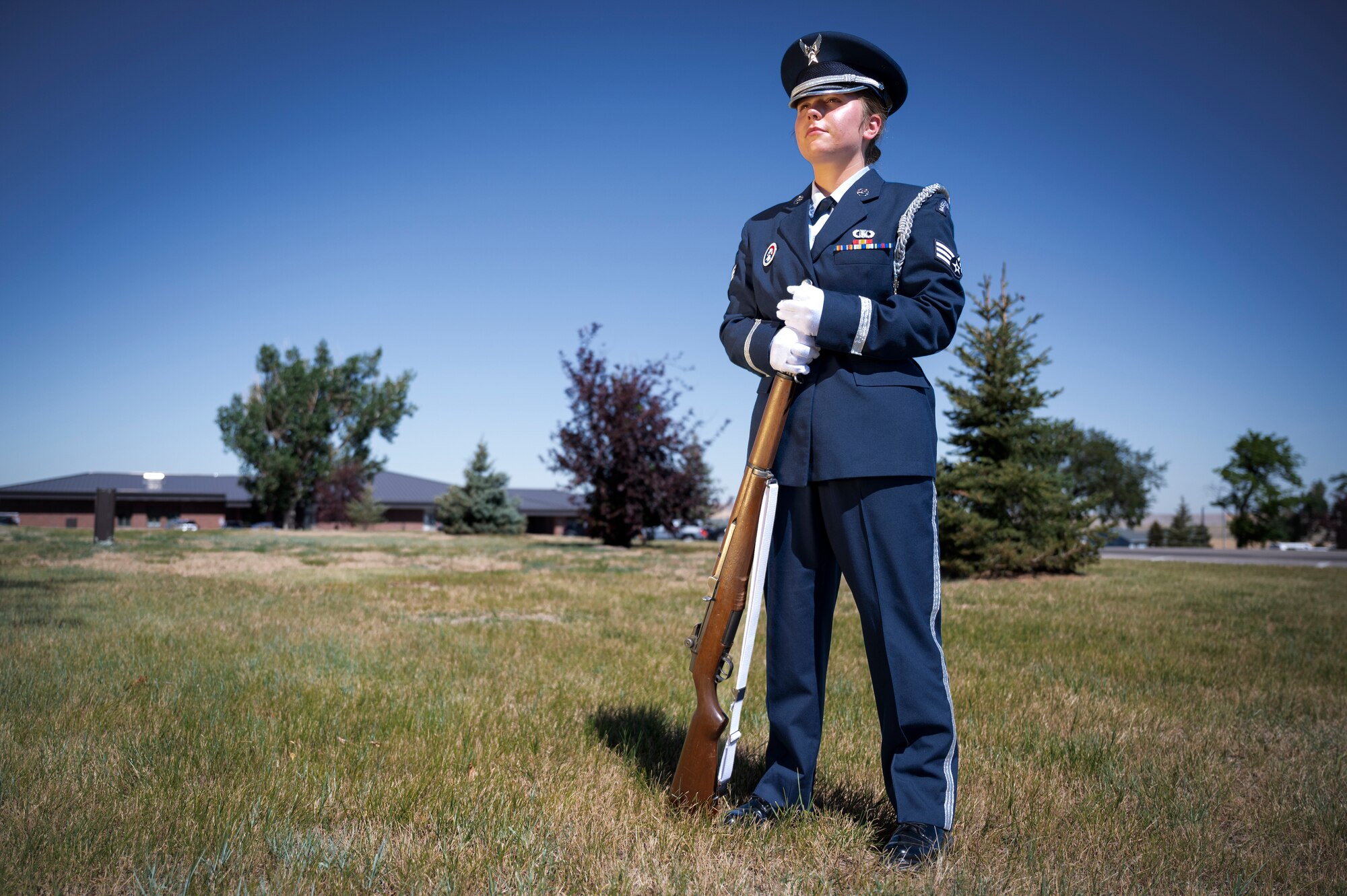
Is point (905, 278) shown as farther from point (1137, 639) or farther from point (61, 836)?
point (1137, 639)

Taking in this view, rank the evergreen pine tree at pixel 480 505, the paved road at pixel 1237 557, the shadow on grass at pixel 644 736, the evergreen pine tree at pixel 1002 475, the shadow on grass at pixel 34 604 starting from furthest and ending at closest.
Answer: the evergreen pine tree at pixel 480 505
the paved road at pixel 1237 557
the evergreen pine tree at pixel 1002 475
the shadow on grass at pixel 34 604
the shadow on grass at pixel 644 736

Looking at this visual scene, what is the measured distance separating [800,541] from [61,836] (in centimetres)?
233

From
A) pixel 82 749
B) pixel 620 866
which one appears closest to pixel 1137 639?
pixel 620 866

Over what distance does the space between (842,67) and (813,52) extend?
0.37ft

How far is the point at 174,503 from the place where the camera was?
6544 cm

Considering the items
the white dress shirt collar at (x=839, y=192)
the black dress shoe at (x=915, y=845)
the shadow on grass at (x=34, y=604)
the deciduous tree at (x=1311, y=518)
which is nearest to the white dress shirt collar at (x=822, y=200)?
the white dress shirt collar at (x=839, y=192)

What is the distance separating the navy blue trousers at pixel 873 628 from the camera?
98.0 inches

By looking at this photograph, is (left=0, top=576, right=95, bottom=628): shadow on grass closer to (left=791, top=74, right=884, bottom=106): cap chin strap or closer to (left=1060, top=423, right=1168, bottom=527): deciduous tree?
(left=791, top=74, right=884, bottom=106): cap chin strap

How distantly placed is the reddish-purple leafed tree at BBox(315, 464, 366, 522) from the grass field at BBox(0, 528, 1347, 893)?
5606cm

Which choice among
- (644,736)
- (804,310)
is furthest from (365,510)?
(804,310)

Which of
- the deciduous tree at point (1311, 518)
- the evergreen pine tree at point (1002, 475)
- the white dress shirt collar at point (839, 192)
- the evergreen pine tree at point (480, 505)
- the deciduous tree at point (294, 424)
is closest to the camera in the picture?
the white dress shirt collar at point (839, 192)

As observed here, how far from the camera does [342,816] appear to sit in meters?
2.67

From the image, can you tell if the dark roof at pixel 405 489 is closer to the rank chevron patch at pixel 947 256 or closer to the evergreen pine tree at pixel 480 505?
the evergreen pine tree at pixel 480 505

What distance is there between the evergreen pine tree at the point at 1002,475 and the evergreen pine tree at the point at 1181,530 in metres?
55.8
